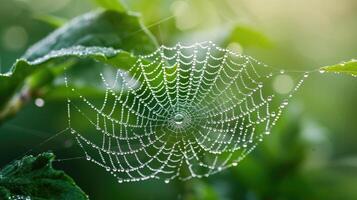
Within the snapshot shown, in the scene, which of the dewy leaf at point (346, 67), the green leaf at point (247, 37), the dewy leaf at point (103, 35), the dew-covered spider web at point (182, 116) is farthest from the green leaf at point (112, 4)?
the dewy leaf at point (346, 67)

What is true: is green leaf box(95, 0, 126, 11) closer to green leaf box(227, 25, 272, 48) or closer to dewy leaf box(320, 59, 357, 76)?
green leaf box(227, 25, 272, 48)

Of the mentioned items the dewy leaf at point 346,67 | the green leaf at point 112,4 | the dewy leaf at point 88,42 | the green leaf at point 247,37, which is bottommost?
the dewy leaf at point 346,67

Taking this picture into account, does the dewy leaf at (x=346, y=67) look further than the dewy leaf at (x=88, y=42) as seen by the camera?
No

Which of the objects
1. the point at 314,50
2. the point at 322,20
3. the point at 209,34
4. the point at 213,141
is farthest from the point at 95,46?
the point at 322,20

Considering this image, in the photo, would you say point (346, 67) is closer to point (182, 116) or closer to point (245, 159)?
point (182, 116)

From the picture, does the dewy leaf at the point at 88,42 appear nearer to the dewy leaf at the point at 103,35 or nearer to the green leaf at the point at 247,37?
the dewy leaf at the point at 103,35

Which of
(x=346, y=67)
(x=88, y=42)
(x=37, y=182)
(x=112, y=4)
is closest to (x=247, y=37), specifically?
(x=112, y=4)

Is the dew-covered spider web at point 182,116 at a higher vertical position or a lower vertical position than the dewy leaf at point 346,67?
higher

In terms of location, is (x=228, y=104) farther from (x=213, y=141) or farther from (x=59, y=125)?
(x=59, y=125)
